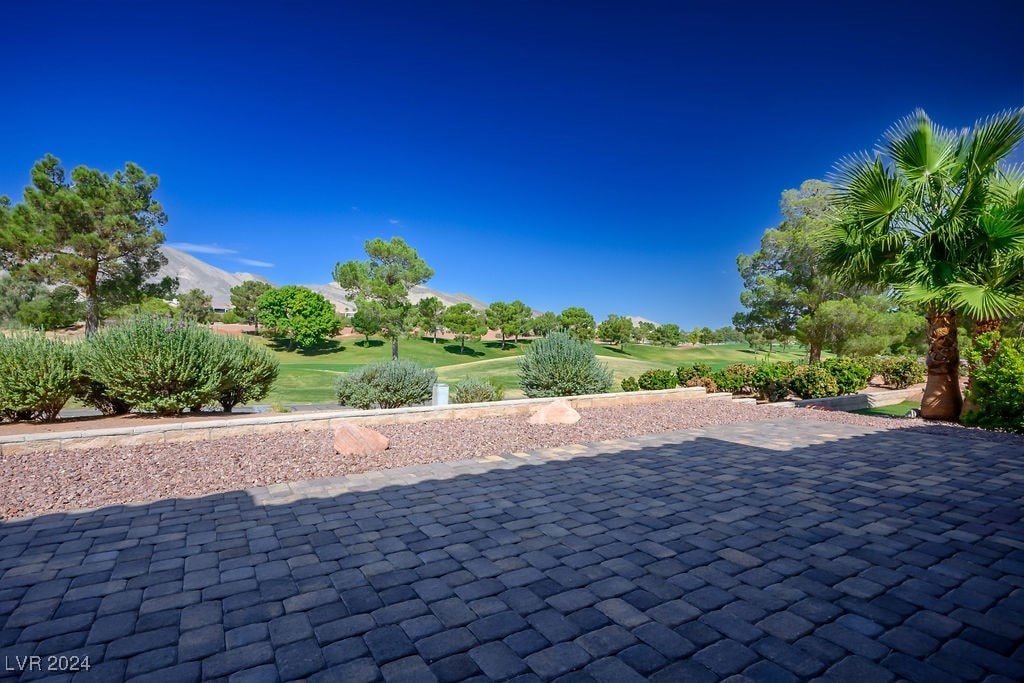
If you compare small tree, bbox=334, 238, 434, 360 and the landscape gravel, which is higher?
small tree, bbox=334, 238, 434, 360

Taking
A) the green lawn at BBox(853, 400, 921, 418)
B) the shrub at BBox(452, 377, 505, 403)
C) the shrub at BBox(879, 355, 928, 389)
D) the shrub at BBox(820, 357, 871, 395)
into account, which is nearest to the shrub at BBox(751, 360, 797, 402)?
the shrub at BBox(820, 357, 871, 395)

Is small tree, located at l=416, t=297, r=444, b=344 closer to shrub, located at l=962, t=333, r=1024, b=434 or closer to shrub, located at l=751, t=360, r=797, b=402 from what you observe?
shrub, located at l=751, t=360, r=797, b=402

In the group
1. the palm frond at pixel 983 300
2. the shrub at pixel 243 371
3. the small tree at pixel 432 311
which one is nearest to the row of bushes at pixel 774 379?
the palm frond at pixel 983 300

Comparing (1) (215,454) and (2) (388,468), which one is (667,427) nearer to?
(2) (388,468)

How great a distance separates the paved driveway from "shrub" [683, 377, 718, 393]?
891 cm

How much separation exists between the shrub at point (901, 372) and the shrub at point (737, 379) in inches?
236

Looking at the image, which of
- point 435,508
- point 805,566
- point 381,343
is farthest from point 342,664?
point 381,343

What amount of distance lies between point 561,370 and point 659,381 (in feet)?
12.1

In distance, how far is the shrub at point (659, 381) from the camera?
552 inches

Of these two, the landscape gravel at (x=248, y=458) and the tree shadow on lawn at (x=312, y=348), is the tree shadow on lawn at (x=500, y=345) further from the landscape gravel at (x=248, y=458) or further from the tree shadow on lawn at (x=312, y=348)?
the landscape gravel at (x=248, y=458)

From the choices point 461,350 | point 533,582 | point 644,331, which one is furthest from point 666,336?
point 533,582

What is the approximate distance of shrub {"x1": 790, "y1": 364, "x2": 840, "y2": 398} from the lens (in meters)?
13.1

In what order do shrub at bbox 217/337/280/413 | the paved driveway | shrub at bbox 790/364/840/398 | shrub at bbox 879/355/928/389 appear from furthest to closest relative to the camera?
shrub at bbox 879/355/928/389, shrub at bbox 790/364/840/398, shrub at bbox 217/337/280/413, the paved driveway

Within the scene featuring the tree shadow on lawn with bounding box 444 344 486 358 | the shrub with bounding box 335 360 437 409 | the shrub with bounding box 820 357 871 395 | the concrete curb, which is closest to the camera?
the shrub with bounding box 335 360 437 409
